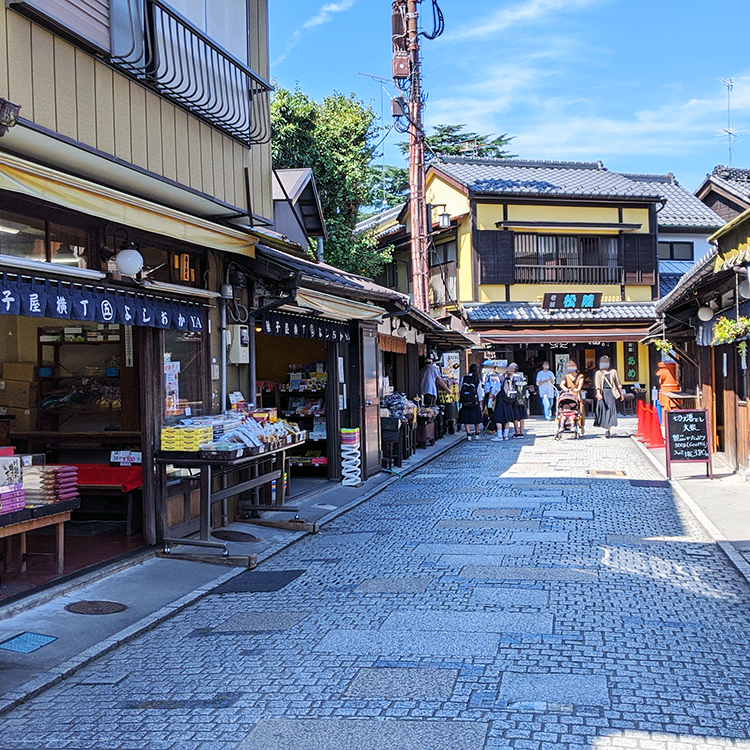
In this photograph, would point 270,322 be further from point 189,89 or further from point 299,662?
point 299,662

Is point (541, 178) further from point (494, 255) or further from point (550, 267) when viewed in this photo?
point (494, 255)

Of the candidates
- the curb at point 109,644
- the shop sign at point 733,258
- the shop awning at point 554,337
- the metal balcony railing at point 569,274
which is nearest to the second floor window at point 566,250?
the metal balcony railing at point 569,274

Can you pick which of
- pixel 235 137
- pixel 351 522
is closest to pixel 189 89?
pixel 235 137

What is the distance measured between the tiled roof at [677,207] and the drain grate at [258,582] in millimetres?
29127

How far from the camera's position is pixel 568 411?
2105 centimetres

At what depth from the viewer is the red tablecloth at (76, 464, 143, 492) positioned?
916cm

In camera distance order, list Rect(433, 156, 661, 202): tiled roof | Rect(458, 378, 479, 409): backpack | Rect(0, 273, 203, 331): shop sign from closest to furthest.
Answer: Rect(0, 273, 203, 331): shop sign → Rect(458, 378, 479, 409): backpack → Rect(433, 156, 661, 202): tiled roof

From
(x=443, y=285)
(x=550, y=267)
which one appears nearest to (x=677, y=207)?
(x=550, y=267)

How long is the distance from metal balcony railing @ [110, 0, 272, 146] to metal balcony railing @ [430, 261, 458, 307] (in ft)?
73.5

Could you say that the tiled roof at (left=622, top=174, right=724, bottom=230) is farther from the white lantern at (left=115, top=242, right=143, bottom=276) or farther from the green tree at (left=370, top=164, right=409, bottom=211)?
the white lantern at (left=115, top=242, right=143, bottom=276)

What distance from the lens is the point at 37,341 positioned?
10.7m

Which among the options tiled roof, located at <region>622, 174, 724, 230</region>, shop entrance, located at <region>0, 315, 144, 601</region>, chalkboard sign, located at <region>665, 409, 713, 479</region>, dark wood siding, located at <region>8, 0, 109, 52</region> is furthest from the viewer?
tiled roof, located at <region>622, 174, 724, 230</region>

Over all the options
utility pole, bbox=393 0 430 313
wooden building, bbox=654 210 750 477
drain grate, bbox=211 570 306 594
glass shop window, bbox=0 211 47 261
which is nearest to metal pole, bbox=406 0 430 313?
utility pole, bbox=393 0 430 313

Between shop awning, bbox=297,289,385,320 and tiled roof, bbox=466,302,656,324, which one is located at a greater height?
tiled roof, bbox=466,302,656,324
